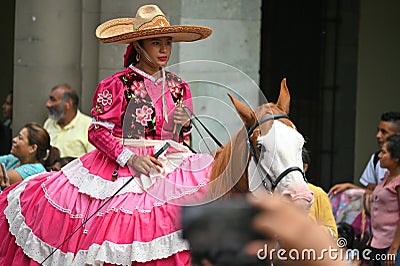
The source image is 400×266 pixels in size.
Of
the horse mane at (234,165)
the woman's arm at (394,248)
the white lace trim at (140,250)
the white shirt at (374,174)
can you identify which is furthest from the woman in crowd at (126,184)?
the white shirt at (374,174)

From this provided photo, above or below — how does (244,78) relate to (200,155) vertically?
above

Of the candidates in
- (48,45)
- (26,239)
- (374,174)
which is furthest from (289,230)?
(48,45)

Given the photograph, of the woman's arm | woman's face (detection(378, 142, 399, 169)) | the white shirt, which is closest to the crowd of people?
the woman's arm

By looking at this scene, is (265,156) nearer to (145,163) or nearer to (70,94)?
(145,163)

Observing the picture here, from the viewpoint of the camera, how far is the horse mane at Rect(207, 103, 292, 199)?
468 cm

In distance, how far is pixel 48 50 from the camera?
9.73m

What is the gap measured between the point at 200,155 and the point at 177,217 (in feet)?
1.60

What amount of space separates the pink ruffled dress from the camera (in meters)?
3.33

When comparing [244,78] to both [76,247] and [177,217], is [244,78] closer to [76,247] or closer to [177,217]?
[177,217]

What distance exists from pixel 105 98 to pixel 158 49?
451 millimetres

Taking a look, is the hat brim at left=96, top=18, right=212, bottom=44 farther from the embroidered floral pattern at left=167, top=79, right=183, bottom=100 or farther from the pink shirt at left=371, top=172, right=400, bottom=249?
the pink shirt at left=371, top=172, right=400, bottom=249

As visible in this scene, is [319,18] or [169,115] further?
[319,18]

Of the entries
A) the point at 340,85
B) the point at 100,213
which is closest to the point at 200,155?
the point at 100,213

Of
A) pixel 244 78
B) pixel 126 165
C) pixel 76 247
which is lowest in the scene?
pixel 76 247
